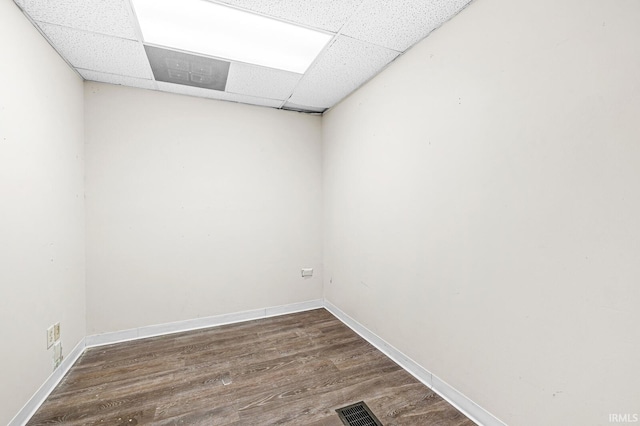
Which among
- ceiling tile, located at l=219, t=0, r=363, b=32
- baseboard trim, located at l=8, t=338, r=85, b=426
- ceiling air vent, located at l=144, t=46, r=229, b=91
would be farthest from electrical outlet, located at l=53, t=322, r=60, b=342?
ceiling tile, located at l=219, t=0, r=363, b=32

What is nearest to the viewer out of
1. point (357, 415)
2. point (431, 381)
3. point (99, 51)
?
point (357, 415)

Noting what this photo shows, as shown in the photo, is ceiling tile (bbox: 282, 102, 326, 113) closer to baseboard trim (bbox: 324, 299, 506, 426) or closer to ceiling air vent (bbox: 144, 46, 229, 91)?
ceiling air vent (bbox: 144, 46, 229, 91)

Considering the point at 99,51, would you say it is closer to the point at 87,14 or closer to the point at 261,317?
the point at 87,14

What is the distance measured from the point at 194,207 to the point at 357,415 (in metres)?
2.40

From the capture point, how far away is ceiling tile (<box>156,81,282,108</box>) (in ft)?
8.91

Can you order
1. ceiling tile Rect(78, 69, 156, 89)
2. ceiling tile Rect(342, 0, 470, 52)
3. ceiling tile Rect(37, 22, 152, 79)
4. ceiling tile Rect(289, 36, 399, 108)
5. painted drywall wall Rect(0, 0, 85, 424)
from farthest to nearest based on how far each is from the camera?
ceiling tile Rect(78, 69, 156, 89), ceiling tile Rect(289, 36, 399, 108), ceiling tile Rect(37, 22, 152, 79), ceiling tile Rect(342, 0, 470, 52), painted drywall wall Rect(0, 0, 85, 424)

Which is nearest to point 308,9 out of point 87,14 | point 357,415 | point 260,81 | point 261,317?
point 260,81

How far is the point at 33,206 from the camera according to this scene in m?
1.78

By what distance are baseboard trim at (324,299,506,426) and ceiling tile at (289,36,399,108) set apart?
2403mm

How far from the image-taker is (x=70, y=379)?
208 cm

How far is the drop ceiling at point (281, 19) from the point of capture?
1662 millimetres

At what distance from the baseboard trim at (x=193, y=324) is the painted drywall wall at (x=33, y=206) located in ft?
0.99

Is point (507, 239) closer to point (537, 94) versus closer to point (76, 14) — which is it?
point (537, 94)

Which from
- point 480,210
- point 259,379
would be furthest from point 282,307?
point 480,210
